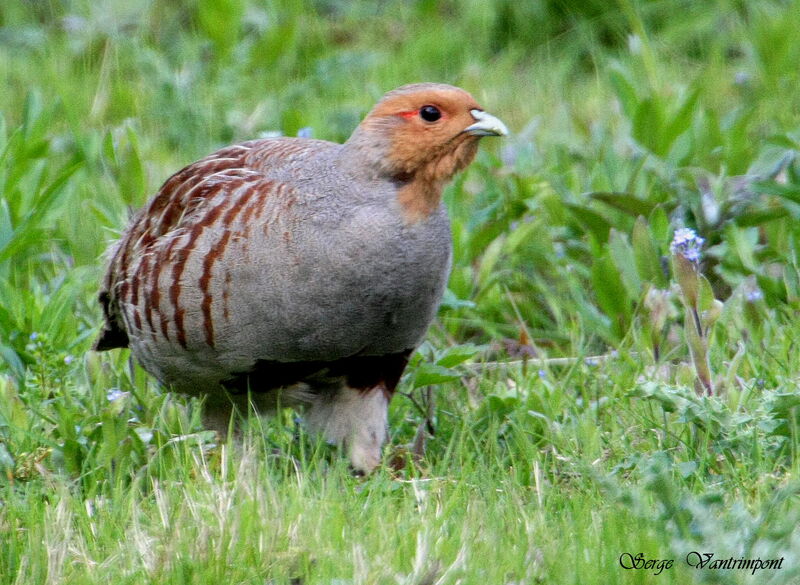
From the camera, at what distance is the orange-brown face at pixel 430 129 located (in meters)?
3.65

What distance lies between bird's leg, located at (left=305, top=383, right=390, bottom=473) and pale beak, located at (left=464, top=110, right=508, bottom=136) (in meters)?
0.86

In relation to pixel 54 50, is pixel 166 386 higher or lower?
lower

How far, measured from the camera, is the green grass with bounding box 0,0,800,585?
9.83ft

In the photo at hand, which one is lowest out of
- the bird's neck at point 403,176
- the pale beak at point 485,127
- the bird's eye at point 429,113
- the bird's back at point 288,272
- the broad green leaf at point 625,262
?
the broad green leaf at point 625,262

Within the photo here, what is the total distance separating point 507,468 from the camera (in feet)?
12.6

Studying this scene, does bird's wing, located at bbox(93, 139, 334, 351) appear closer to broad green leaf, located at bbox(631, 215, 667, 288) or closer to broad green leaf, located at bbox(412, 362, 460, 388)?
broad green leaf, located at bbox(412, 362, 460, 388)

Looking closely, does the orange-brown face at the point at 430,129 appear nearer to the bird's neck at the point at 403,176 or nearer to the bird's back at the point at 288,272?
the bird's neck at the point at 403,176

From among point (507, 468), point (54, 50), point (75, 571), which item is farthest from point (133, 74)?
point (75, 571)

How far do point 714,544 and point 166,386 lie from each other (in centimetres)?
207

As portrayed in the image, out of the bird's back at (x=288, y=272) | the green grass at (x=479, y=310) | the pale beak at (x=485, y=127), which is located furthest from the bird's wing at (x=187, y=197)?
the pale beak at (x=485, y=127)

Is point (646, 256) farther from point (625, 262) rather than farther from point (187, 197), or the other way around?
point (187, 197)

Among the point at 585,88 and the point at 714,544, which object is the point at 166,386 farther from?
the point at 585,88

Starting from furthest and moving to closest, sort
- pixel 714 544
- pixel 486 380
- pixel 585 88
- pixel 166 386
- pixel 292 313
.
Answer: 1. pixel 585 88
2. pixel 486 380
3. pixel 166 386
4. pixel 292 313
5. pixel 714 544

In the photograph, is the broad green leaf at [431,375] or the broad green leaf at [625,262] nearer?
the broad green leaf at [431,375]
